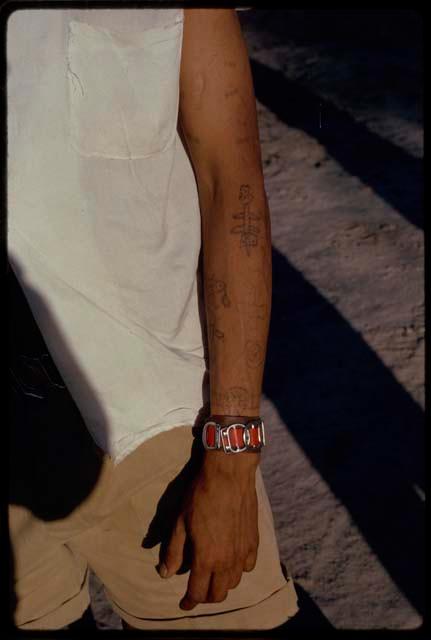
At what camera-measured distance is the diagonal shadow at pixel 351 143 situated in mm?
5086

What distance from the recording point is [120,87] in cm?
143

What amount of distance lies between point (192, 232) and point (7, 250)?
1.08 ft

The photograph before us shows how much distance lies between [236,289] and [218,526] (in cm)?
43

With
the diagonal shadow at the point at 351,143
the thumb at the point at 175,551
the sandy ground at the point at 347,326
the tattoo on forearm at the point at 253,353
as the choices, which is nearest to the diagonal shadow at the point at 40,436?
Result: the thumb at the point at 175,551

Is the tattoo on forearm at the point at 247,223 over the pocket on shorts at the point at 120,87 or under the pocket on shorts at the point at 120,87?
under

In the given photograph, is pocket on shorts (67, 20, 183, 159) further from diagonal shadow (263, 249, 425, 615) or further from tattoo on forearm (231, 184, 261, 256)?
diagonal shadow (263, 249, 425, 615)

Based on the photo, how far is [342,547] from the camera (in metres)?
3.09

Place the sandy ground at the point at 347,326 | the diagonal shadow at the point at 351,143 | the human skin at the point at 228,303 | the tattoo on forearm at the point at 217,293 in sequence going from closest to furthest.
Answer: the human skin at the point at 228,303, the tattoo on forearm at the point at 217,293, the sandy ground at the point at 347,326, the diagonal shadow at the point at 351,143

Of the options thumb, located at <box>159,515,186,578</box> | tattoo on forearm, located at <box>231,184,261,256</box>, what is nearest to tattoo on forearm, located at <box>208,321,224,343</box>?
tattoo on forearm, located at <box>231,184,261,256</box>

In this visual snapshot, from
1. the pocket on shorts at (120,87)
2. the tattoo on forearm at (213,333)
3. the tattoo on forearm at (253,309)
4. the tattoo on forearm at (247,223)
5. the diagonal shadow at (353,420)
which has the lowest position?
the diagonal shadow at (353,420)

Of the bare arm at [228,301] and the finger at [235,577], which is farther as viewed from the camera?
the finger at [235,577]

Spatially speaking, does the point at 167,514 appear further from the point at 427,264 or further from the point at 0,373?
the point at 427,264

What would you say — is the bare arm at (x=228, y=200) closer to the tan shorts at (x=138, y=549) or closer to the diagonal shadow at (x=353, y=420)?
the tan shorts at (x=138, y=549)

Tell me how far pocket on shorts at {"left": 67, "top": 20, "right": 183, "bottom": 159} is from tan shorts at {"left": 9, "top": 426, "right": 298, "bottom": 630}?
551 millimetres
